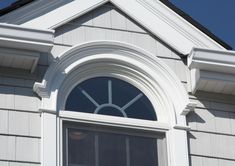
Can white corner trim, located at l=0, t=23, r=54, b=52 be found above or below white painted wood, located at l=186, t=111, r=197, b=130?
above

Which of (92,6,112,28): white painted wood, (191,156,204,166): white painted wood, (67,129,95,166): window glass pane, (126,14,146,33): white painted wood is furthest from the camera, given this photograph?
(126,14,146,33): white painted wood

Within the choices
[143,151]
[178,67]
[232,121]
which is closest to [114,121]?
[143,151]

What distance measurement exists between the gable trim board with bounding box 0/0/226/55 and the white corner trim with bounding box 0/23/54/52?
0.74 meters

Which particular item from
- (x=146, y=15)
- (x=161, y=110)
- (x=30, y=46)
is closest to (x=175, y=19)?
(x=146, y=15)

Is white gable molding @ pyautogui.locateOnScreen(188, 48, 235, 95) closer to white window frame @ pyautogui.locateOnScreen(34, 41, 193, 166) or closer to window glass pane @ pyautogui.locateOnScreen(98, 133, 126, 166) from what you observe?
white window frame @ pyautogui.locateOnScreen(34, 41, 193, 166)

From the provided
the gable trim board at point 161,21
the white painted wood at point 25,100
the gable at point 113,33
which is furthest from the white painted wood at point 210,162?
the white painted wood at point 25,100

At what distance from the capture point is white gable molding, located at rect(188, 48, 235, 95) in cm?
1118

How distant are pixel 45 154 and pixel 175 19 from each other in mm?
2654

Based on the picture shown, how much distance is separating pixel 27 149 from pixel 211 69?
100 inches

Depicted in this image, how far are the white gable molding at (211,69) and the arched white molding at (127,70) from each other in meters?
0.23

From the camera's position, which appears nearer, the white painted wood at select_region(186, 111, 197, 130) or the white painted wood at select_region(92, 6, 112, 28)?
the white painted wood at select_region(186, 111, 197, 130)

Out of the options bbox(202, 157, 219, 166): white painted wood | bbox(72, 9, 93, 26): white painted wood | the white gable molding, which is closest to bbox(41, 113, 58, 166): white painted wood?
bbox(72, 9, 93, 26): white painted wood

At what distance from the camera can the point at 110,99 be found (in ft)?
36.0

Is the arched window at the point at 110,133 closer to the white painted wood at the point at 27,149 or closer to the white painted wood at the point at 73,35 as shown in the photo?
the white painted wood at the point at 27,149
